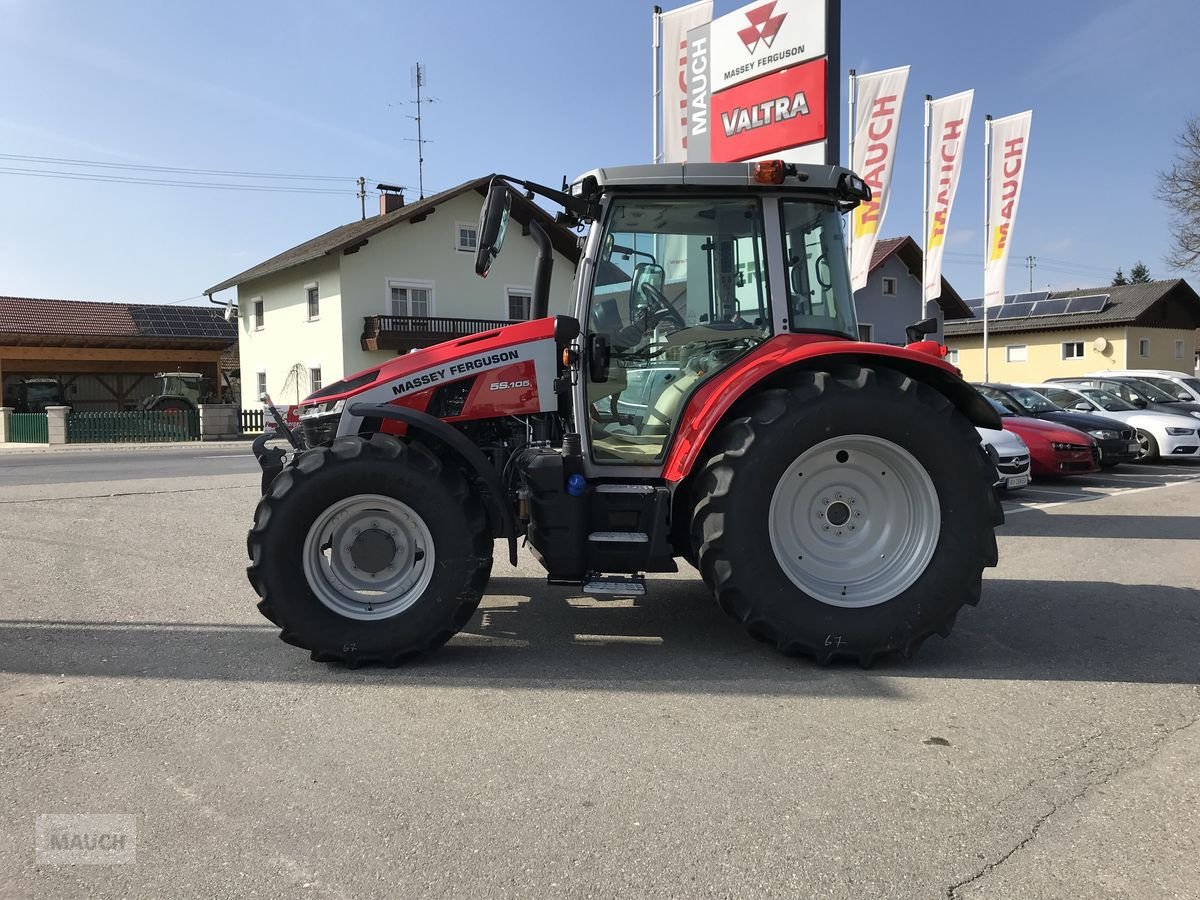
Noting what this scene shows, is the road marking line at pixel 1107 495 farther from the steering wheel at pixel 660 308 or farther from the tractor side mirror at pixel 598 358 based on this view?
the tractor side mirror at pixel 598 358

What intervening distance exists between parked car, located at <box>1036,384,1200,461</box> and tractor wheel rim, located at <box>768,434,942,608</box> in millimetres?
12810

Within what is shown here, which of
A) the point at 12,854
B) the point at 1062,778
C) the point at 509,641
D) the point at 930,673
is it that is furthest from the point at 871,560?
the point at 12,854

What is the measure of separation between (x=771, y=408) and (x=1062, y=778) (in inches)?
75.7

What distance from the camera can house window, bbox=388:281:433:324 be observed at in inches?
1168

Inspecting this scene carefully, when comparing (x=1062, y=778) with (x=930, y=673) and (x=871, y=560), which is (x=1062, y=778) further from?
(x=871, y=560)

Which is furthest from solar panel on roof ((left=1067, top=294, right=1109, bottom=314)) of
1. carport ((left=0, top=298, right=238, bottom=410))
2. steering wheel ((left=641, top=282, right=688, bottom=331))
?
steering wheel ((left=641, top=282, right=688, bottom=331))

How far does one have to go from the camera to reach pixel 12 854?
253cm

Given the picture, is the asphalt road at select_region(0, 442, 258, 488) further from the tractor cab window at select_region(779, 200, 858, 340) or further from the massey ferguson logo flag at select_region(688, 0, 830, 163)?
the tractor cab window at select_region(779, 200, 858, 340)

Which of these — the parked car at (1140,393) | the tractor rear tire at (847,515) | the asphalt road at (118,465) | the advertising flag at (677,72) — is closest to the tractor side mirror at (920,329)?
the tractor rear tire at (847,515)

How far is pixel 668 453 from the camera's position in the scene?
438 centimetres

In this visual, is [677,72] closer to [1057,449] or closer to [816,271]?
[1057,449]

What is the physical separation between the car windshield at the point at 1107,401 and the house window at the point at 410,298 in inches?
841

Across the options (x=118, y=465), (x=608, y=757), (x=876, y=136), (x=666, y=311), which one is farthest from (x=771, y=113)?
(x=118, y=465)

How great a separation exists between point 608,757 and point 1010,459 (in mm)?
8974
